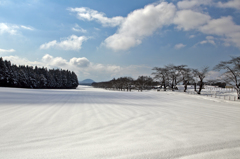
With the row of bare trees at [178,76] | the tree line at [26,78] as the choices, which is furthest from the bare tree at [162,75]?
the tree line at [26,78]

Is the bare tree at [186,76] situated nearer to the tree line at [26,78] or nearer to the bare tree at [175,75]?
the bare tree at [175,75]

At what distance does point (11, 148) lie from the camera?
3.05 meters

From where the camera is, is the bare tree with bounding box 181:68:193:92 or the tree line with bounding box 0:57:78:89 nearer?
the bare tree with bounding box 181:68:193:92

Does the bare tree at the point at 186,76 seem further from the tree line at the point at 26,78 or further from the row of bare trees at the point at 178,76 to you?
the tree line at the point at 26,78

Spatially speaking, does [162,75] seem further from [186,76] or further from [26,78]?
[26,78]

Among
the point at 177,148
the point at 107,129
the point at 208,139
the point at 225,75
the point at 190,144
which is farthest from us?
the point at 225,75

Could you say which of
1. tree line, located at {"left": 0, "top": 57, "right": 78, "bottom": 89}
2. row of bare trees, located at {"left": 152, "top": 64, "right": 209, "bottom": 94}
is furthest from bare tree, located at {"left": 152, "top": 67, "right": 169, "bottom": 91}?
tree line, located at {"left": 0, "top": 57, "right": 78, "bottom": 89}

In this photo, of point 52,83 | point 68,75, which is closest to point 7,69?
point 52,83

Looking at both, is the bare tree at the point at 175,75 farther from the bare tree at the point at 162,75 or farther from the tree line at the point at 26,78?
the tree line at the point at 26,78

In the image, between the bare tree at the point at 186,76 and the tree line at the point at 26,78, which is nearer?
the bare tree at the point at 186,76

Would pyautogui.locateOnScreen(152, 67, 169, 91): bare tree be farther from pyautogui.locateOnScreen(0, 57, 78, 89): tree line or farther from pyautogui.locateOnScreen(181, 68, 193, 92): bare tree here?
pyautogui.locateOnScreen(0, 57, 78, 89): tree line

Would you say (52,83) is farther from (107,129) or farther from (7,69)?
(107,129)

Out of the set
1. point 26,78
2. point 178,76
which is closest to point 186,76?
point 178,76

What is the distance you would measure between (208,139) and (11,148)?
194 inches
